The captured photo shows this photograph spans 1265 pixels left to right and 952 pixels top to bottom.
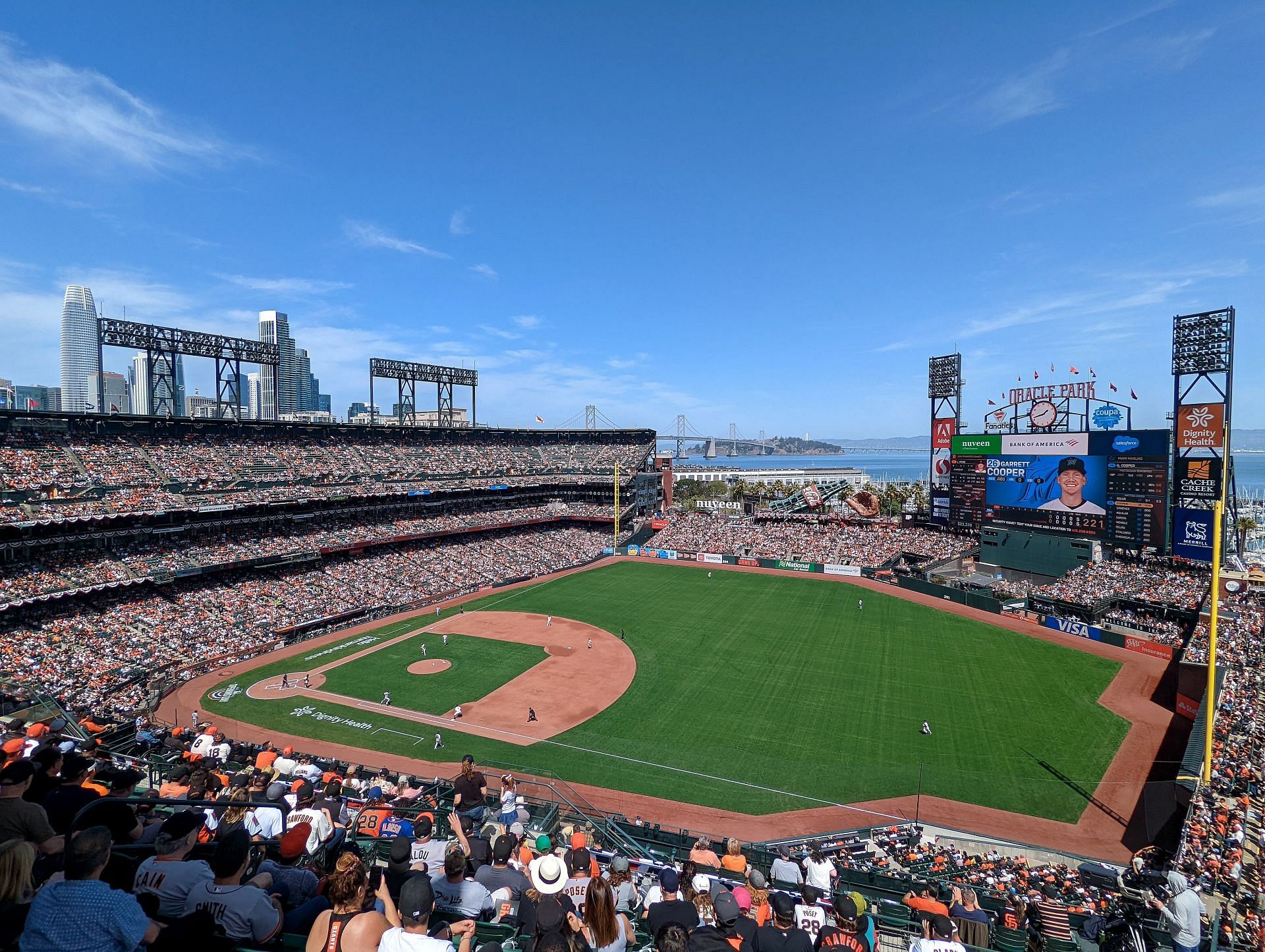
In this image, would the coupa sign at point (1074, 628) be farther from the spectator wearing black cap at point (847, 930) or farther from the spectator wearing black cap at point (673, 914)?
the spectator wearing black cap at point (673, 914)

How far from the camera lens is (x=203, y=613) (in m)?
35.4

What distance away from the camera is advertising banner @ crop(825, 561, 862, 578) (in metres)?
54.8

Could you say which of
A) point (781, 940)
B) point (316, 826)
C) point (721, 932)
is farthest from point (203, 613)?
point (781, 940)

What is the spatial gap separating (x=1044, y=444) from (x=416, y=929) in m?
A: 53.7

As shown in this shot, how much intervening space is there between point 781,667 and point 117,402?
109m

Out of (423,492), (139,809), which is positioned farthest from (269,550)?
(139,809)

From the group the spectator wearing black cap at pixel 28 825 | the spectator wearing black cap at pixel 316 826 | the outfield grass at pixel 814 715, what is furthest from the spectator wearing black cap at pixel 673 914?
the outfield grass at pixel 814 715

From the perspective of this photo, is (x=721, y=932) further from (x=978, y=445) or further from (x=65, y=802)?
(x=978, y=445)

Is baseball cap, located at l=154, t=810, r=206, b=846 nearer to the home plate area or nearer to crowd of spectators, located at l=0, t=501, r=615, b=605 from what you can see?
the home plate area

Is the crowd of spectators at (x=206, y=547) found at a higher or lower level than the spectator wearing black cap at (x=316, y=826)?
lower

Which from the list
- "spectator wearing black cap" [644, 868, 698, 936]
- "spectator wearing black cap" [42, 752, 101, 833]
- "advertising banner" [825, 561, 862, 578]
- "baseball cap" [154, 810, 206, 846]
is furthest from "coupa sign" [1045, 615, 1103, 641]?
"spectator wearing black cap" [42, 752, 101, 833]

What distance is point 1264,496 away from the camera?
133625 mm

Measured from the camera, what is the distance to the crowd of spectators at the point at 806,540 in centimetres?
5528

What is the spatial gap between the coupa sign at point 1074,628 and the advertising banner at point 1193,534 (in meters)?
8.39
